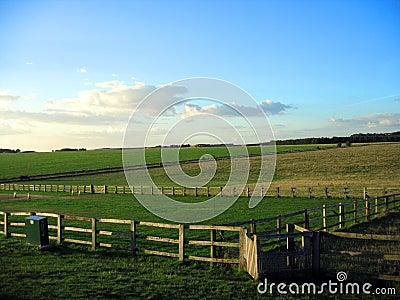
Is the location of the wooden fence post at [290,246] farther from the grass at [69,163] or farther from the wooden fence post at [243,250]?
the grass at [69,163]

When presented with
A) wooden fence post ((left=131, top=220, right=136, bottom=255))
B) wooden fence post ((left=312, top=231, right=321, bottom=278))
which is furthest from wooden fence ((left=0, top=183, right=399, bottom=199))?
wooden fence post ((left=312, top=231, right=321, bottom=278))

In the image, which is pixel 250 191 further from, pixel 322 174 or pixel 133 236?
pixel 133 236

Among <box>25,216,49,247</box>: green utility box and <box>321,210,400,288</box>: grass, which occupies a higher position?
<box>25,216,49,247</box>: green utility box

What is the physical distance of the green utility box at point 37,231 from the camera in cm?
1270

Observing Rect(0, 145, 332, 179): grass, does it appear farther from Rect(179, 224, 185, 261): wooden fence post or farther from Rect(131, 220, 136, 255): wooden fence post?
Rect(179, 224, 185, 261): wooden fence post

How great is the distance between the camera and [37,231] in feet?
41.8

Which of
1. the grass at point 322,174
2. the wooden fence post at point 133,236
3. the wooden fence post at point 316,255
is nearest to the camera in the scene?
the wooden fence post at point 316,255

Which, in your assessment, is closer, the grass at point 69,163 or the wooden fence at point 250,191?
the wooden fence at point 250,191

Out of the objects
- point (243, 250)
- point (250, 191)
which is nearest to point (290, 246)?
point (243, 250)

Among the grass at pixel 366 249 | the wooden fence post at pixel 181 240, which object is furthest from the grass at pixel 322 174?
the wooden fence post at pixel 181 240

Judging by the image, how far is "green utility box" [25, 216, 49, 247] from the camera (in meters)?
12.7

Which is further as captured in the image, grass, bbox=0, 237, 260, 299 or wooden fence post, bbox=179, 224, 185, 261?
wooden fence post, bbox=179, 224, 185, 261

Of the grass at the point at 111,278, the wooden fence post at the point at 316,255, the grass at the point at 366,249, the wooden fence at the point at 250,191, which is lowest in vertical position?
the wooden fence at the point at 250,191

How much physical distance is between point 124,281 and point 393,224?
1336 centimetres
